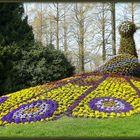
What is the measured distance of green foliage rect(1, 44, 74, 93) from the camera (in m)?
12.6

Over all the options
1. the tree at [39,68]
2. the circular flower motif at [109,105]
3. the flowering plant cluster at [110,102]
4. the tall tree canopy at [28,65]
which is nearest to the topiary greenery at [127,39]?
the tall tree canopy at [28,65]

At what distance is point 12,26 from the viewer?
14.4 metres

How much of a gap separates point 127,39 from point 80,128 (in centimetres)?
913

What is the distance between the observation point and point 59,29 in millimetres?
18219

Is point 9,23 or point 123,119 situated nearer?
point 123,119

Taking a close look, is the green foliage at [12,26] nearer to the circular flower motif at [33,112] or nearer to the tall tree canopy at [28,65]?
the tall tree canopy at [28,65]

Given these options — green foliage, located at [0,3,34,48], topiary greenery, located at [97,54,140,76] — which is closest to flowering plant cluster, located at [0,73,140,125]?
topiary greenery, located at [97,54,140,76]

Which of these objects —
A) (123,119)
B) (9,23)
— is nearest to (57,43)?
(9,23)

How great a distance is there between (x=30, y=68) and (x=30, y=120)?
208 inches

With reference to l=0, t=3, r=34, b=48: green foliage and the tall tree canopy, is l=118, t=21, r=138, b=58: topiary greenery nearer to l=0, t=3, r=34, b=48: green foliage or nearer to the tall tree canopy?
the tall tree canopy

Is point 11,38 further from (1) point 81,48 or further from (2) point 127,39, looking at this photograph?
(1) point 81,48

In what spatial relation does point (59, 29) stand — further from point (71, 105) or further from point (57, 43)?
point (71, 105)

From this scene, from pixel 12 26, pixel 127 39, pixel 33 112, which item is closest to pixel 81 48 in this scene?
pixel 127 39

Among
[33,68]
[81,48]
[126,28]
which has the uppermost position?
[126,28]
